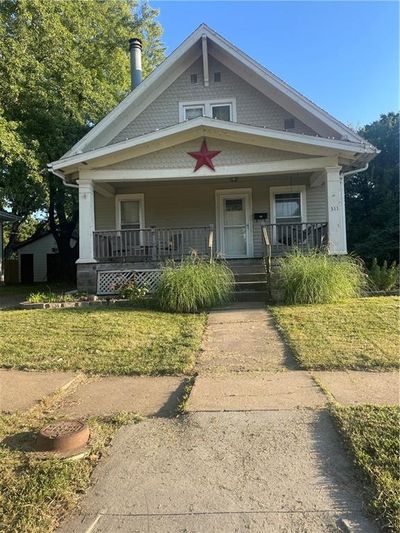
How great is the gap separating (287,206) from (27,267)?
25810 mm

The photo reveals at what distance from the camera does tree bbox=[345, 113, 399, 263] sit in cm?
2027

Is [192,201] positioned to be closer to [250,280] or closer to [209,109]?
[209,109]

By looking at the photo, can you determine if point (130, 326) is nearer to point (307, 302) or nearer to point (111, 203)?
point (307, 302)

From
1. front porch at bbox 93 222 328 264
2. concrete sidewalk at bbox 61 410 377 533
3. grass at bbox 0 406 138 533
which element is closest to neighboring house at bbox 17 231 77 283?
front porch at bbox 93 222 328 264

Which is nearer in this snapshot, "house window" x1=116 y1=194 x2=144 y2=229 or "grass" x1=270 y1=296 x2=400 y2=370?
"grass" x1=270 y1=296 x2=400 y2=370

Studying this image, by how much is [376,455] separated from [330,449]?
322mm

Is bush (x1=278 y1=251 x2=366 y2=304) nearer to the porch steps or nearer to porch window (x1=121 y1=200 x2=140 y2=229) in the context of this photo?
the porch steps

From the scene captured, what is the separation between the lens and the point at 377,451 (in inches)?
126

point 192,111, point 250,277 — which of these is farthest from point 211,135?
point 250,277

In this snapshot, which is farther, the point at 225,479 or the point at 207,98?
the point at 207,98

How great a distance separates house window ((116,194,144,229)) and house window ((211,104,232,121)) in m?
3.59

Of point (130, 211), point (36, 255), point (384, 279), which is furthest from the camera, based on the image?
point (36, 255)

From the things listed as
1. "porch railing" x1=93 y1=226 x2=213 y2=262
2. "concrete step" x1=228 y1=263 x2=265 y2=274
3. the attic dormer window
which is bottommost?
"concrete step" x1=228 y1=263 x2=265 y2=274

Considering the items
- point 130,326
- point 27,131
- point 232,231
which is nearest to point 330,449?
point 130,326
